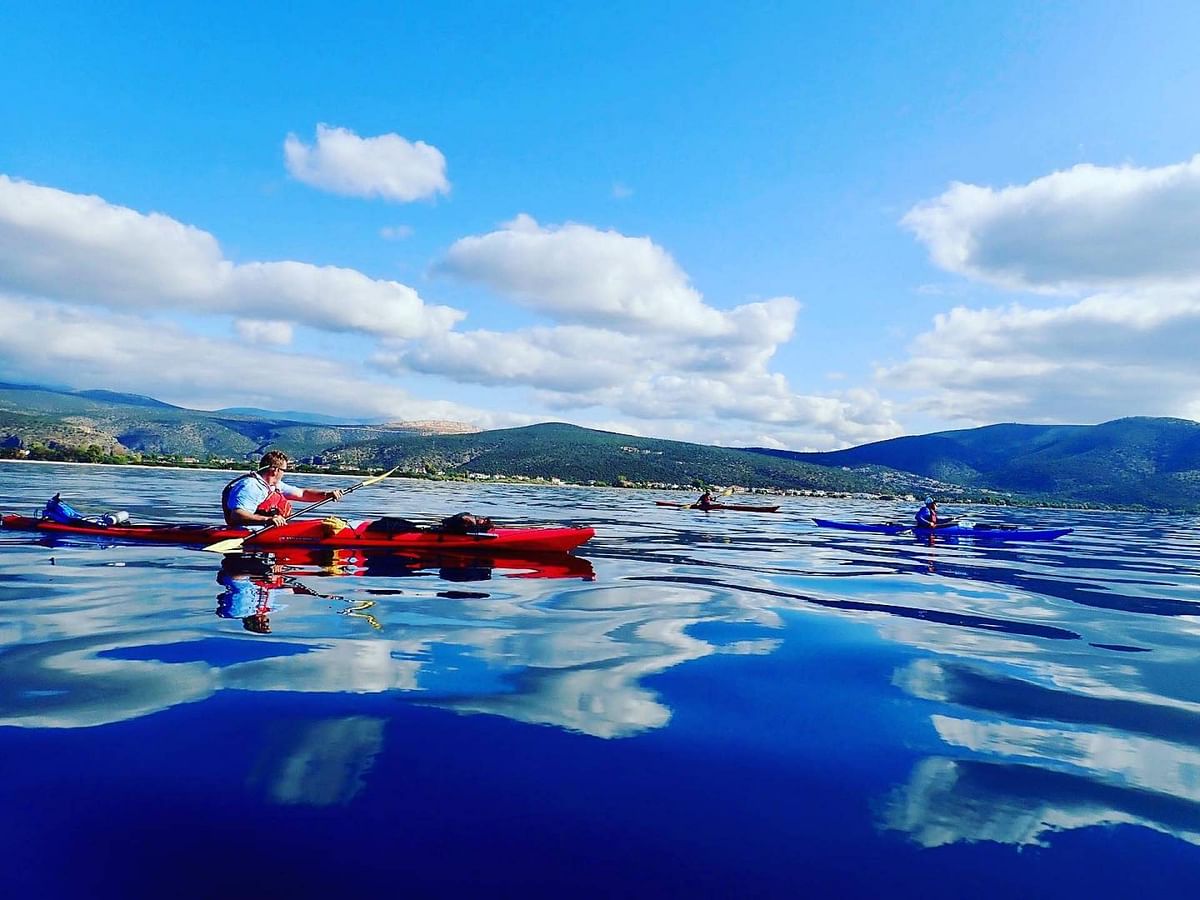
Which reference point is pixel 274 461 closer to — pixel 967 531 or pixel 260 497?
pixel 260 497

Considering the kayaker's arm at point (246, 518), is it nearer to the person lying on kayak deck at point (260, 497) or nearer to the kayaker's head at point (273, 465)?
the person lying on kayak deck at point (260, 497)

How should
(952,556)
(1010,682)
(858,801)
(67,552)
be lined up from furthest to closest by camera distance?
(952,556) → (67,552) → (1010,682) → (858,801)

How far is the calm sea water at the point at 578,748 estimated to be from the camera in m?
3.66

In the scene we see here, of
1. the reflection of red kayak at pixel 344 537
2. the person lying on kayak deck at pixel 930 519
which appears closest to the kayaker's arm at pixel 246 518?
the reflection of red kayak at pixel 344 537

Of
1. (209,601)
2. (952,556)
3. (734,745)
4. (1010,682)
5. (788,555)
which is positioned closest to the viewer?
(734,745)

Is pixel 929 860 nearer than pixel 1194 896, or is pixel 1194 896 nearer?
pixel 1194 896

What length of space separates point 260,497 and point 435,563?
532cm

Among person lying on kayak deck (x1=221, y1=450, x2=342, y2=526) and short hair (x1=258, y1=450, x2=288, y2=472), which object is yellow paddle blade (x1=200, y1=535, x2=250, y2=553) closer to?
person lying on kayak deck (x1=221, y1=450, x2=342, y2=526)

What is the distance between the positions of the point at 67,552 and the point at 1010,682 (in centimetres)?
1872

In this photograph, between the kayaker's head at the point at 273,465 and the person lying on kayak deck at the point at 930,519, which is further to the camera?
the person lying on kayak deck at the point at 930,519

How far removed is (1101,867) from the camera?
3826mm

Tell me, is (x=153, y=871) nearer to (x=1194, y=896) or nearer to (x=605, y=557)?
(x=1194, y=896)

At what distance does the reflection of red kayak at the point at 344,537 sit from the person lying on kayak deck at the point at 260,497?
13.9 inches

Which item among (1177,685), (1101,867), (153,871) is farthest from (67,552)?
(1177,685)
